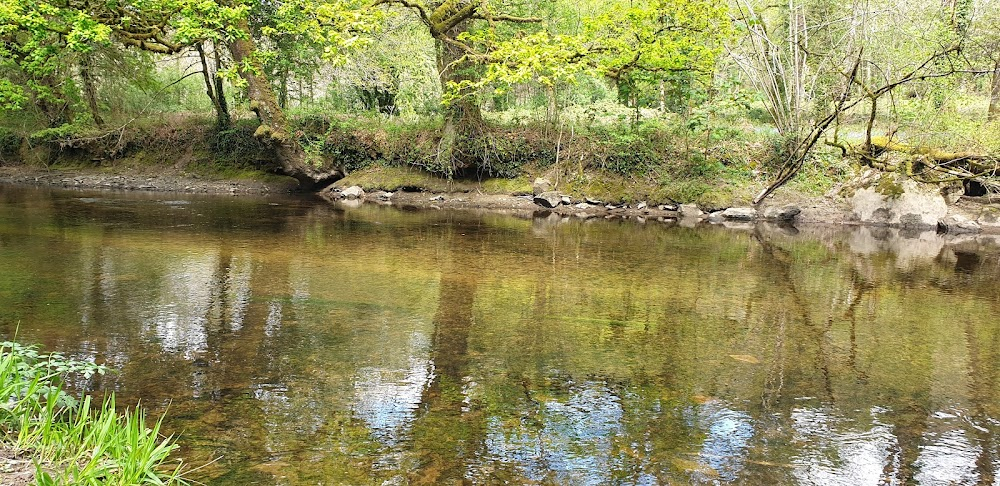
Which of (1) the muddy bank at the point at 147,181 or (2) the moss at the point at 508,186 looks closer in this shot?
(2) the moss at the point at 508,186

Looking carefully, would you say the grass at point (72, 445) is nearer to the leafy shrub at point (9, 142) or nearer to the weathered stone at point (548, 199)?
the weathered stone at point (548, 199)

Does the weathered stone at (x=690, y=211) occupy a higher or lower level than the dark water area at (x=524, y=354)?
higher

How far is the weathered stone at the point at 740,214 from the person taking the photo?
58.2ft

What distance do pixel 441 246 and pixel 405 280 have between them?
2999mm

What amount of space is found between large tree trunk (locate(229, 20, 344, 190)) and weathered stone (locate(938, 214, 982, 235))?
15.9 meters

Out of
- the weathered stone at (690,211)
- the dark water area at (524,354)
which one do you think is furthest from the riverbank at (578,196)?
the dark water area at (524,354)

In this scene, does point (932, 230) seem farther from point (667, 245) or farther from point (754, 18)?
point (667, 245)

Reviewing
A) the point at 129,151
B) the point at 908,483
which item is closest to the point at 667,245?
the point at 908,483

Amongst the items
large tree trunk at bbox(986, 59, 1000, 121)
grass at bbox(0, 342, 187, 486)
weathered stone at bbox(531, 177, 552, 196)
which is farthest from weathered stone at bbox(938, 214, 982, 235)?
grass at bbox(0, 342, 187, 486)

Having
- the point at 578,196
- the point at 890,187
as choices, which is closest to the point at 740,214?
the point at 890,187

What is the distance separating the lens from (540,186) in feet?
64.0

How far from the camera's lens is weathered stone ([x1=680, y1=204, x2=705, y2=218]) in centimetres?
1812

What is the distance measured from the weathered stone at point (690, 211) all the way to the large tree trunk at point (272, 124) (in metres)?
10.0

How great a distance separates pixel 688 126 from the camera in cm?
1828
